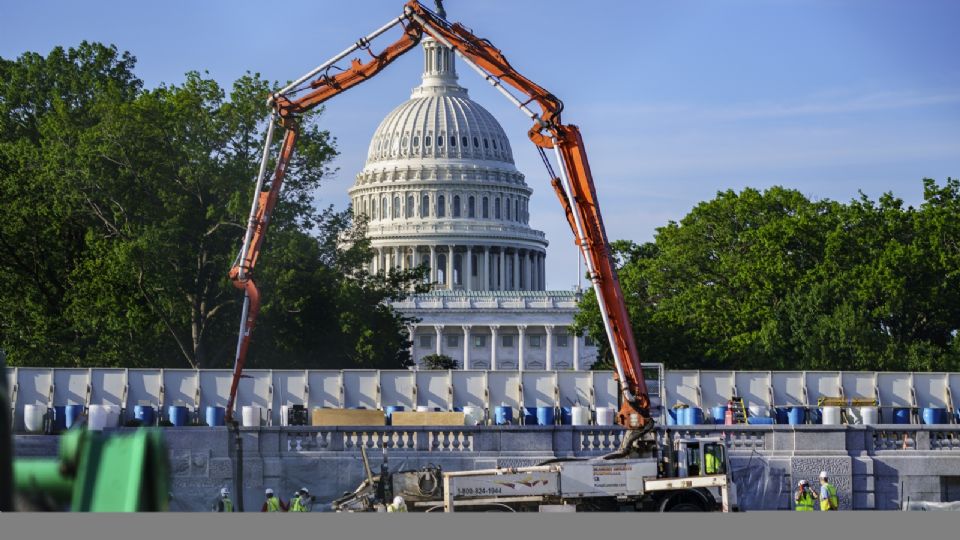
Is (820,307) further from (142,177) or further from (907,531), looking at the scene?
(907,531)

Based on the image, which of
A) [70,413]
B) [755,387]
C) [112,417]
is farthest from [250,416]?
[755,387]

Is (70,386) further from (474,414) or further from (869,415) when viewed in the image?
(869,415)

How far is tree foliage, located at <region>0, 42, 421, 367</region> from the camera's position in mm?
72000

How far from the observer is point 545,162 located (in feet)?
126

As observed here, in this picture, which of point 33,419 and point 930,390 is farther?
point 930,390

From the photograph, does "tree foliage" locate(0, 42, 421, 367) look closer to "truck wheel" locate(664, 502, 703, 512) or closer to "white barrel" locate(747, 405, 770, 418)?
"white barrel" locate(747, 405, 770, 418)

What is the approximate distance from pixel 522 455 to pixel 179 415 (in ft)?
50.5

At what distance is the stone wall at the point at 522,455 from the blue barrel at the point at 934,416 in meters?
13.7

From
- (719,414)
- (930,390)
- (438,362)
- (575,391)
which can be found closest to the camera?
(719,414)

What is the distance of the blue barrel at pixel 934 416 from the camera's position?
5375cm

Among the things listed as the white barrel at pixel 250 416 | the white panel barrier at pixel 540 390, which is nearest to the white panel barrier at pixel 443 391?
the white panel barrier at pixel 540 390

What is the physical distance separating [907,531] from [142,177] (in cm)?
7215

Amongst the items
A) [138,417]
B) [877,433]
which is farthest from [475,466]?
[138,417]

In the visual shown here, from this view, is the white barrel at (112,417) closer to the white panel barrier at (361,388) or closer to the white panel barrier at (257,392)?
the white panel barrier at (257,392)
